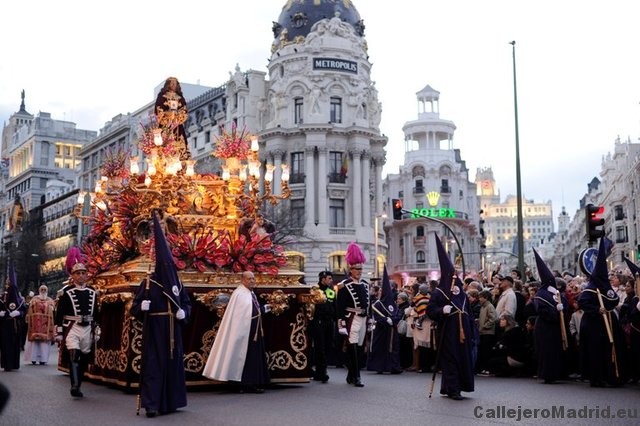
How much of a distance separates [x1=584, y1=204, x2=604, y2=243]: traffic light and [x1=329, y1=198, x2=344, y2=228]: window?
152ft

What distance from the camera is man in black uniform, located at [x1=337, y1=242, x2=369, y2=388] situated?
14.4 m

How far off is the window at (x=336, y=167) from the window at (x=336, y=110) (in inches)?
110

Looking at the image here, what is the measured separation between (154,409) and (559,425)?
5245 millimetres

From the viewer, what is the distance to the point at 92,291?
1320cm

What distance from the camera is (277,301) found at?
543 inches

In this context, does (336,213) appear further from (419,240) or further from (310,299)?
(310,299)

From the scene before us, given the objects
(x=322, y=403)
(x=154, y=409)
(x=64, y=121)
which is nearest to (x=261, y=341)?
(x=322, y=403)

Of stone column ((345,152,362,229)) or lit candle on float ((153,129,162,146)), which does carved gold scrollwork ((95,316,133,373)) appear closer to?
lit candle on float ((153,129,162,146))

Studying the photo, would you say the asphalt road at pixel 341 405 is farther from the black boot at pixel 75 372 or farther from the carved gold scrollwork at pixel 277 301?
the carved gold scrollwork at pixel 277 301

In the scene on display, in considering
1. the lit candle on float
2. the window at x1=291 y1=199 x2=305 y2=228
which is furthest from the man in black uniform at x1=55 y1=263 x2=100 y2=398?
the window at x1=291 y1=199 x2=305 y2=228

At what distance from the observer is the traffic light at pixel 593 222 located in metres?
17.5

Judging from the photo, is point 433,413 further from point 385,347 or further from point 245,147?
point 245,147

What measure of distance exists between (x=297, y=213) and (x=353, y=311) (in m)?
48.2

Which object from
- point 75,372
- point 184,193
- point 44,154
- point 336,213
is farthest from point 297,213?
point 44,154
